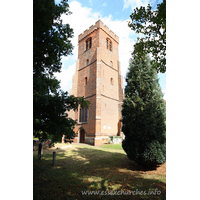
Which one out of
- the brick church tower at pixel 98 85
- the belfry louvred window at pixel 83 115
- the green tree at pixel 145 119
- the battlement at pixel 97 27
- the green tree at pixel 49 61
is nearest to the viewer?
the green tree at pixel 49 61

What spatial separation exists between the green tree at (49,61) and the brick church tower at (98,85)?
1355cm

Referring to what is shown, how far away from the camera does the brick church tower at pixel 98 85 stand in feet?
60.1

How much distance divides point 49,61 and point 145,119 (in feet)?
16.0

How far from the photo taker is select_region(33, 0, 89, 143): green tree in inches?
133

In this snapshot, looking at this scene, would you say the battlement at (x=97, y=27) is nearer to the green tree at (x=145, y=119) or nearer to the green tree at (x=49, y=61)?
the green tree at (x=145, y=119)

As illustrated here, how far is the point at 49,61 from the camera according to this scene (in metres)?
4.43

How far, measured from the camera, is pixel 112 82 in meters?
21.9

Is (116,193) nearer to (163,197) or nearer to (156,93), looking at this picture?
(163,197)

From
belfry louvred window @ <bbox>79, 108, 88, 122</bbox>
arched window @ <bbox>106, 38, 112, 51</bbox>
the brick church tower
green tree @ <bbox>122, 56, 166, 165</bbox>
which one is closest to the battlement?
the brick church tower

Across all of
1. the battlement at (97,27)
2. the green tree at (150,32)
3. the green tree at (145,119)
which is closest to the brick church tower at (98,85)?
the battlement at (97,27)

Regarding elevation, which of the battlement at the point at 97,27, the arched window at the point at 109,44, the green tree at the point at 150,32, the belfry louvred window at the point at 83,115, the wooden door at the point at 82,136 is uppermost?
the battlement at the point at 97,27

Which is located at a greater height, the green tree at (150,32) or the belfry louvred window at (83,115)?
the green tree at (150,32)

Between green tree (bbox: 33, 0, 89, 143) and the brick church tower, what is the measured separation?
13.5 metres

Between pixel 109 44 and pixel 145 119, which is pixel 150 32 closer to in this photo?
pixel 145 119
